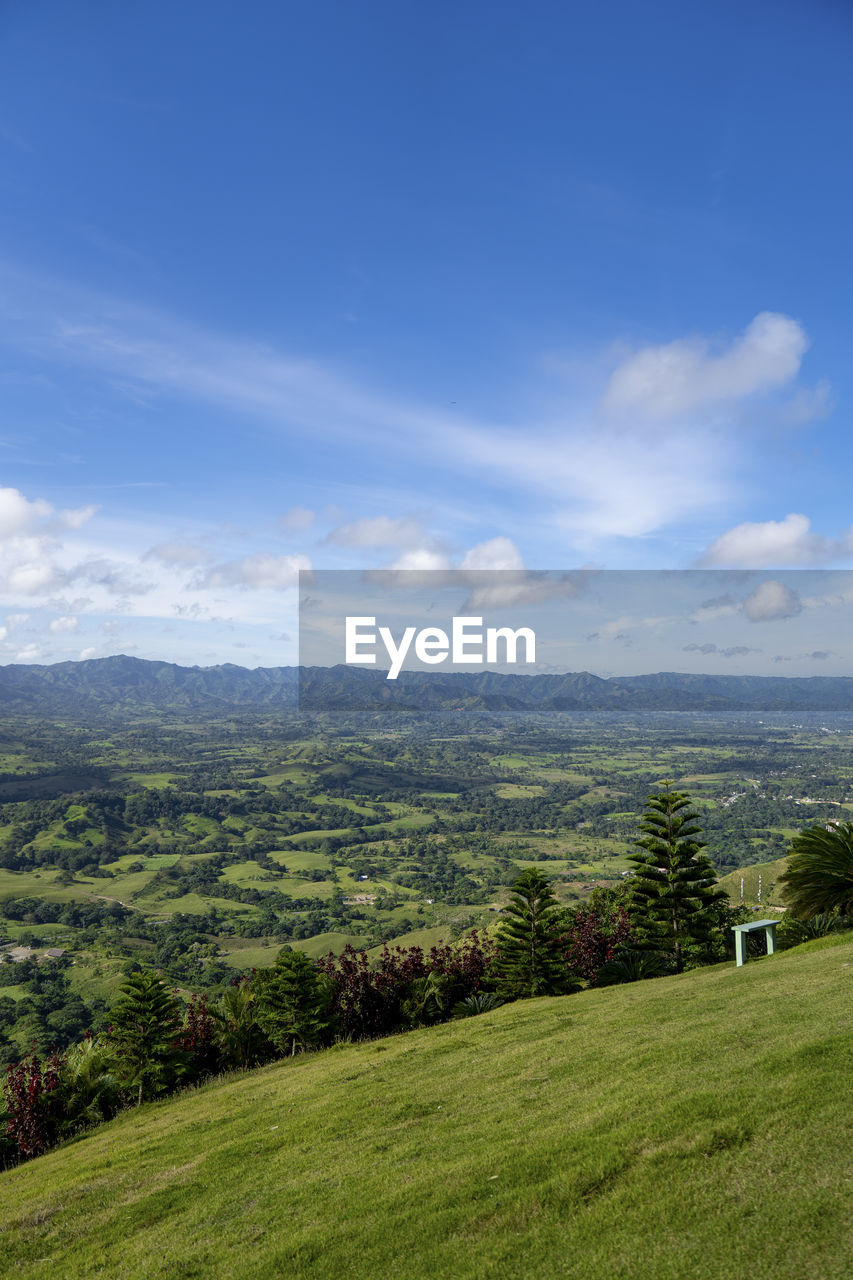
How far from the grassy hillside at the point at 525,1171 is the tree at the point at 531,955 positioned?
1057 centimetres

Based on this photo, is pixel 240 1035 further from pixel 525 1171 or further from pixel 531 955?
pixel 525 1171

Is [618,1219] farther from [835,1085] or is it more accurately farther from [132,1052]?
[132,1052]

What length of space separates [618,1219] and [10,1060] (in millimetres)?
69077

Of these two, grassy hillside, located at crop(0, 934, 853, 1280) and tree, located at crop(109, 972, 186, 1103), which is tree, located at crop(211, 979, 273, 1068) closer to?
tree, located at crop(109, 972, 186, 1103)

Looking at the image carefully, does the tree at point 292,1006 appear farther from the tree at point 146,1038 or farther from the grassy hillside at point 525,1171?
the grassy hillside at point 525,1171

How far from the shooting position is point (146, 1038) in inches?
795

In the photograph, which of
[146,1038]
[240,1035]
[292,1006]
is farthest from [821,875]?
[146,1038]

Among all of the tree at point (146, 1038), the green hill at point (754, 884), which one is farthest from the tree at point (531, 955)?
the green hill at point (754, 884)

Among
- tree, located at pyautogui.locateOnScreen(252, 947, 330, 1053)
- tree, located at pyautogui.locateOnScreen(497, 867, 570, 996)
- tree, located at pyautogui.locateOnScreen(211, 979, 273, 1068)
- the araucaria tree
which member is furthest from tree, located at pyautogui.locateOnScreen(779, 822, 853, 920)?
tree, located at pyautogui.locateOnScreen(211, 979, 273, 1068)

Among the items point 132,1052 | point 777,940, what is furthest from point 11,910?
point 777,940

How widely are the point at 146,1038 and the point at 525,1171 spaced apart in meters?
17.1

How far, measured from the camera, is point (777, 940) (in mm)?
24250

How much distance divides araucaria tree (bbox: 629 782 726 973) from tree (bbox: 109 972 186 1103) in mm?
17794

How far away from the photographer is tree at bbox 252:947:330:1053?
21.3 meters
